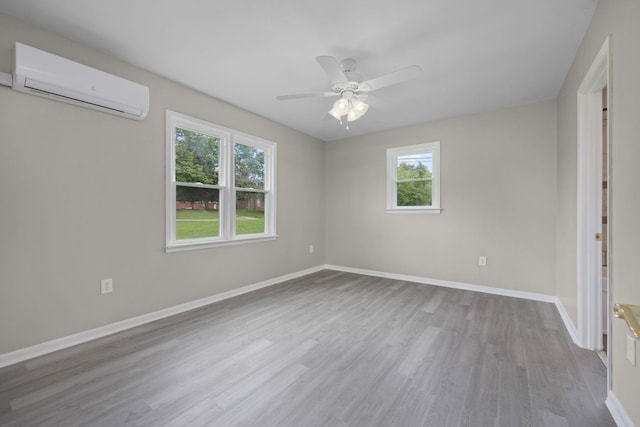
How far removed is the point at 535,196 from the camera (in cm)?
355

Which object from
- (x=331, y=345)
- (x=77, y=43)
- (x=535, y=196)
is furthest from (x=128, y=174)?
(x=535, y=196)

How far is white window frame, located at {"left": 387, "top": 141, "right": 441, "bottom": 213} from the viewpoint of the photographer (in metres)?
4.26

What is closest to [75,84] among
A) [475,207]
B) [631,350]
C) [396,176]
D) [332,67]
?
[332,67]

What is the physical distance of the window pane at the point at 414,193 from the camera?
4.41 metres

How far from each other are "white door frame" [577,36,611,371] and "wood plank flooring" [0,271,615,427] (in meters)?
0.25

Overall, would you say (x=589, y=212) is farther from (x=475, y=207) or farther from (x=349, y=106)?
(x=349, y=106)

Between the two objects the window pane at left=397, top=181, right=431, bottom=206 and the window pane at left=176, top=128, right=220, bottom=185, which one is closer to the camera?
the window pane at left=176, top=128, right=220, bottom=185

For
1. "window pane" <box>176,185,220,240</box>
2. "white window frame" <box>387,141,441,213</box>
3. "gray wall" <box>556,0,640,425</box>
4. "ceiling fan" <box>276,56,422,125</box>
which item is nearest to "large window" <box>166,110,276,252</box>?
"window pane" <box>176,185,220,240</box>

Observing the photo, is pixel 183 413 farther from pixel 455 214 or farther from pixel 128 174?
pixel 455 214

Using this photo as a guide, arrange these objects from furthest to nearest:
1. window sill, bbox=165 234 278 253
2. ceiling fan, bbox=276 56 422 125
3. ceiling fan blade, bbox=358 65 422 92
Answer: window sill, bbox=165 234 278 253 < ceiling fan, bbox=276 56 422 125 < ceiling fan blade, bbox=358 65 422 92

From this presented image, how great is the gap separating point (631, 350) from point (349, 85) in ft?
8.52

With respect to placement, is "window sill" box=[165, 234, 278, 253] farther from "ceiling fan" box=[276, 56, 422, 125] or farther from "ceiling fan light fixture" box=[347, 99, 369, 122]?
"ceiling fan light fixture" box=[347, 99, 369, 122]

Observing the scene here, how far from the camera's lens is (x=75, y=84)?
219cm

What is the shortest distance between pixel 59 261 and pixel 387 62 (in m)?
3.40
